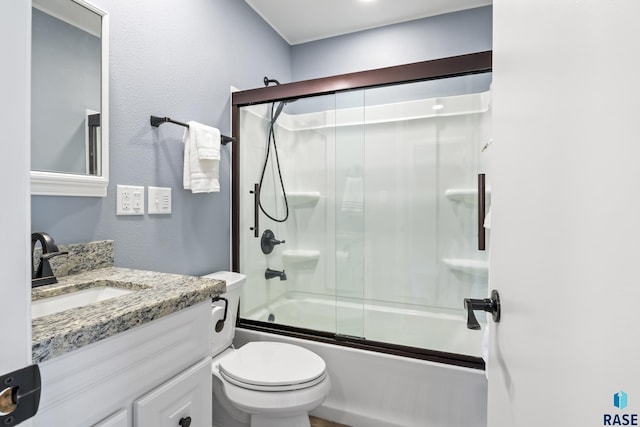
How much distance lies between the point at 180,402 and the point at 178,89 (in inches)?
56.9

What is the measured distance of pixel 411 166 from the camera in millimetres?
2213

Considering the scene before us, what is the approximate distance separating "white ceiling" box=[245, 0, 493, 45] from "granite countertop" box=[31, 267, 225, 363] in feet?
6.71

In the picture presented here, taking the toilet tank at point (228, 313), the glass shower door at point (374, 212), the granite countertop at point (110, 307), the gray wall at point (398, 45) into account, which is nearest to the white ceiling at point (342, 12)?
the gray wall at point (398, 45)

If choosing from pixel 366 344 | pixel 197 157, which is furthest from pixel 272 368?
pixel 197 157

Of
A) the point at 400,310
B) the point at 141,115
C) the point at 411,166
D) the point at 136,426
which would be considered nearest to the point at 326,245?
the point at 400,310

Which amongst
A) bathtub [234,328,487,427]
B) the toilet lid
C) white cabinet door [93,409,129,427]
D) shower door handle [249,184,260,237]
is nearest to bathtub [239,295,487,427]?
bathtub [234,328,487,427]

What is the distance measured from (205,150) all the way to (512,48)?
1386 millimetres

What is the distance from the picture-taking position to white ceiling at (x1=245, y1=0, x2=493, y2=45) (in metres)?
2.18

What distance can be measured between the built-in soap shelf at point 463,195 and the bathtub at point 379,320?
76cm

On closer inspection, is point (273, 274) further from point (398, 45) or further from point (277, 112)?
point (398, 45)

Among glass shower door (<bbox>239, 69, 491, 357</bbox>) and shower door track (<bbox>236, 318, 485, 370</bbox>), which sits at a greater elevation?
glass shower door (<bbox>239, 69, 491, 357</bbox>)

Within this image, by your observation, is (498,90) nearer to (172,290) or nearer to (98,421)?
(172,290)

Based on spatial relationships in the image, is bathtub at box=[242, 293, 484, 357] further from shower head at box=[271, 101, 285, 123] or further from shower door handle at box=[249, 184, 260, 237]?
shower head at box=[271, 101, 285, 123]

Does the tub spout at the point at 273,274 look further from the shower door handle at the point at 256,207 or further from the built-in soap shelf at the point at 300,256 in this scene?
the shower door handle at the point at 256,207
